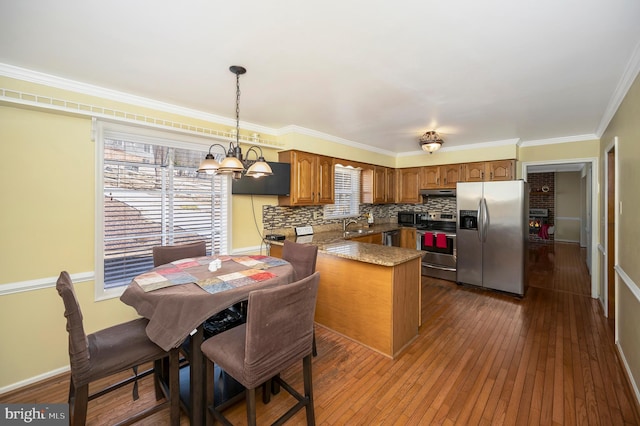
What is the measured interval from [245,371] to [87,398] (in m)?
0.86

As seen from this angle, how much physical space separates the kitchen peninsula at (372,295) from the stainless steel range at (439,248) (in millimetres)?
1911

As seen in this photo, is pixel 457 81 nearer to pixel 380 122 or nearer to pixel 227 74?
pixel 380 122

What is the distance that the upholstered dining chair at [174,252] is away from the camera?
251 centimetres

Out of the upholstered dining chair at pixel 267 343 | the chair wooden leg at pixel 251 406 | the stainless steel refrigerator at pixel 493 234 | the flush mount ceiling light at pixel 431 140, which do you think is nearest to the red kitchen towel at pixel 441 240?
the stainless steel refrigerator at pixel 493 234

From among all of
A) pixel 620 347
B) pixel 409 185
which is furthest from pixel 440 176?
pixel 620 347

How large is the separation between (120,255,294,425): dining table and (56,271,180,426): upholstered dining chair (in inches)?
3.9

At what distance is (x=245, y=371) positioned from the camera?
142 centimetres

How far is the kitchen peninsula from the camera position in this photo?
2490mm

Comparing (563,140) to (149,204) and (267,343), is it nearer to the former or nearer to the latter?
(267,343)

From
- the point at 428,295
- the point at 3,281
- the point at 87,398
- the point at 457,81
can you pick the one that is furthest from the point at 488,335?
the point at 3,281

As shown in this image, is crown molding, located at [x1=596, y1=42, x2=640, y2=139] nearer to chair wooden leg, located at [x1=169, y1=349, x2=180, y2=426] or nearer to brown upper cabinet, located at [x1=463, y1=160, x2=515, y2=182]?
brown upper cabinet, located at [x1=463, y1=160, x2=515, y2=182]

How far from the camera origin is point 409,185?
5.64 m

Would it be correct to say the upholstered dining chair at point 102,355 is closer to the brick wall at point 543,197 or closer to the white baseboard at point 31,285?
the white baseboard at point 31,285

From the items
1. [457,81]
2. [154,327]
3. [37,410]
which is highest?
[457,81]
